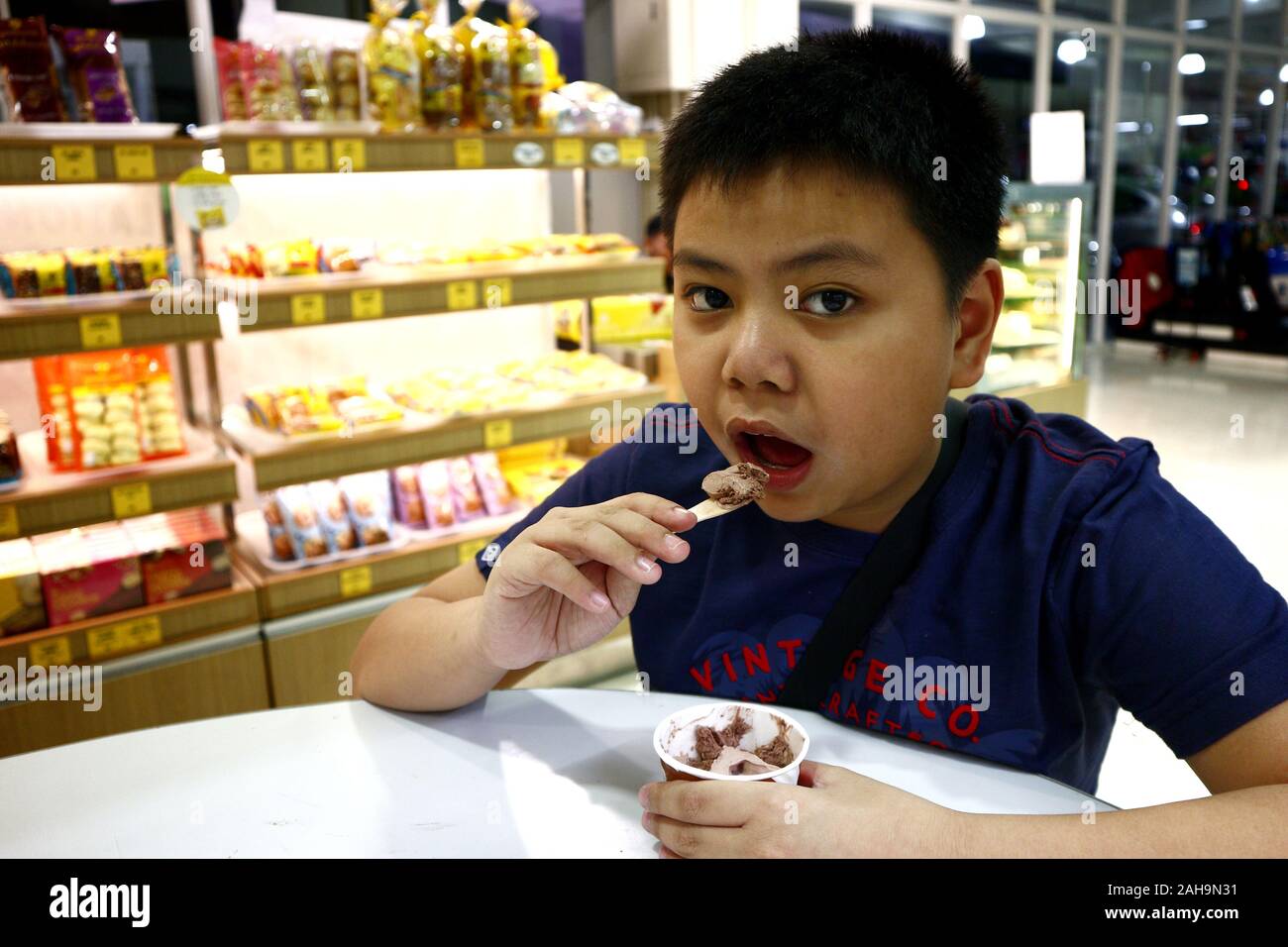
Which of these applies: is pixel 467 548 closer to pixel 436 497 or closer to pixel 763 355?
pixel 436 497

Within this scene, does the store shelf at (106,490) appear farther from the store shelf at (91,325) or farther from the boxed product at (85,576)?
the store shelf at (91,325)

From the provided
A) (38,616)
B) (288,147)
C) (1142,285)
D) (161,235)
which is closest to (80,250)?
(161,235)

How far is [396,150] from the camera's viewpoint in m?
2.90

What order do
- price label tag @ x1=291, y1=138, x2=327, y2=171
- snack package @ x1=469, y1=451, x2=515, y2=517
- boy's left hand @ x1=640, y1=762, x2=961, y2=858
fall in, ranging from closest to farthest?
boy's left hand @ x1=640, y1=762, x2=961, y2=858 < price label tag @ x1=291, y1=138, x2=327, y2=171 < snack package @ x1=469, y1=451, x2=515, y2=517

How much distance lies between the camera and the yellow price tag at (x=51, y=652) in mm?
2566

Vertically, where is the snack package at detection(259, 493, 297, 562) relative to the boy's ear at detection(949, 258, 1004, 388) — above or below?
below

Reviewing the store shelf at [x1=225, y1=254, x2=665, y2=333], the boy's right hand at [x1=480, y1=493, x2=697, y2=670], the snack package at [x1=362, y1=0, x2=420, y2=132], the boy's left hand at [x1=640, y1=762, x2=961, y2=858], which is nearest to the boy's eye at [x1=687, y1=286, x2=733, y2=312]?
the boy's right hand at [x1=480, y1=493, x2=697, y2=670]

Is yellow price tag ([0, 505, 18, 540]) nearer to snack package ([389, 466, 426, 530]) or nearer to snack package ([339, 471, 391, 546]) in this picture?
snack package ([339, 471, 391, 546])

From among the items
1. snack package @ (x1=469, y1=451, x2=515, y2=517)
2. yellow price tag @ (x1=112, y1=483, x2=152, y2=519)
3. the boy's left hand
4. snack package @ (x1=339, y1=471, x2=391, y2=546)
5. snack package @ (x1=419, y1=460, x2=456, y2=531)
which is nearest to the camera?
the boy's left hand

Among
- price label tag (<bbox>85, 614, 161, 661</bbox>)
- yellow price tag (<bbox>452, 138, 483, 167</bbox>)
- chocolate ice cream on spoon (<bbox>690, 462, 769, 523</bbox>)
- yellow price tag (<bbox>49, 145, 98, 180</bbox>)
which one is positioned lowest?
price label tag (<bbox>85, 614, 161, 661</bbox>)

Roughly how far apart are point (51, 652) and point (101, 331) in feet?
2.86

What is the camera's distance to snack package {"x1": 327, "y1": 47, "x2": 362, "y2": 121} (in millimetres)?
2936

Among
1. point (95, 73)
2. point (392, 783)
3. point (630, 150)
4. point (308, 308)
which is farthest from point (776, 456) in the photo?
point (630, 150)

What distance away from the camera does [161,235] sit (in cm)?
305
